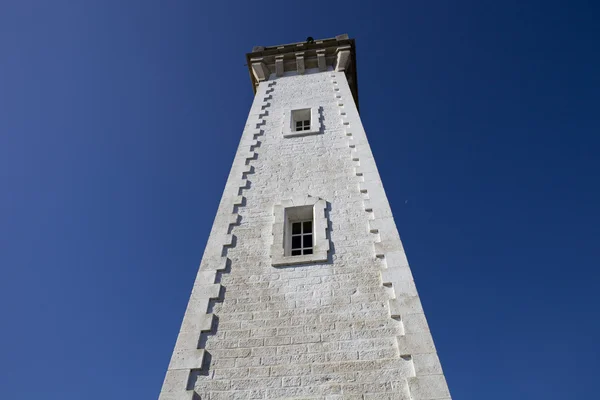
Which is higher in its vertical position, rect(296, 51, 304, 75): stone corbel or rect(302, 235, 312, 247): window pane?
rect(296, 51, 304, 75): stone corbel

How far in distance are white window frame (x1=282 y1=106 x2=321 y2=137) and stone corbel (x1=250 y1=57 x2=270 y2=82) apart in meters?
2.79

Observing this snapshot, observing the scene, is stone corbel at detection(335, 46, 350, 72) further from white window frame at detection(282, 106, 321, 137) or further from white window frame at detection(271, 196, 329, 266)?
white window frame at detection(271, 196, 329, 266)

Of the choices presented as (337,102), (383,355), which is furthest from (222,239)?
(337,102)

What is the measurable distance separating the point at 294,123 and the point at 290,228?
424 centimetres

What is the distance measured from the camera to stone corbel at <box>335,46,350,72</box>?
13.5m

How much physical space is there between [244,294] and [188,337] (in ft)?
3.38

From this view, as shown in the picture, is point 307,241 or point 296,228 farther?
point 296,228

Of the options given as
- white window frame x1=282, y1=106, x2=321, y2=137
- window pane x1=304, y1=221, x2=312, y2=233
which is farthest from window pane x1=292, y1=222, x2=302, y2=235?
white window frame x1=282, y1=106, x2=321, y2=137

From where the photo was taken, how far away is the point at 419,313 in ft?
18.5

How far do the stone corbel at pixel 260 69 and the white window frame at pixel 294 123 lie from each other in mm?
2792

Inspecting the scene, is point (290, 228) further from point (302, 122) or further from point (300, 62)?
point (300, 62)

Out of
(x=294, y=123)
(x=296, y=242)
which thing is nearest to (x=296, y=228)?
(x=296, y=242)

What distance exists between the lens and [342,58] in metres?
13.6

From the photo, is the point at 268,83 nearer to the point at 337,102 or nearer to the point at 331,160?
the point at 337,102
